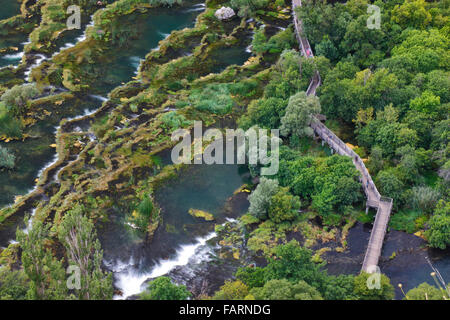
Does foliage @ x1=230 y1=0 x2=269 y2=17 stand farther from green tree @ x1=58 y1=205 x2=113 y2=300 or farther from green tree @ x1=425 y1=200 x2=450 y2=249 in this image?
green tree @ x1=58 y1=205 x2=113 y2=300

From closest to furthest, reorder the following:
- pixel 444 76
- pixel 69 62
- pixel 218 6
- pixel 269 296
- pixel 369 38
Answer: pixel 269 296, pixel 444 76, pixel 369 38, pixel 69 62, pixel 218 6

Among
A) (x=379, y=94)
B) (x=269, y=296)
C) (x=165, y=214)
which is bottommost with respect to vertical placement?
(x=165, y=214)

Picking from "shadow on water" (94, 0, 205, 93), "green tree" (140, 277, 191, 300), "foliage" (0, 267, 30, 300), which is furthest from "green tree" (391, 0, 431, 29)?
"foliage" (0, 267, 30, 300)

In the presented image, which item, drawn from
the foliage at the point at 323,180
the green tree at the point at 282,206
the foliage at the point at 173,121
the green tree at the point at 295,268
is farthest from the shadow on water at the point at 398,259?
the foliage at the point at 173,121

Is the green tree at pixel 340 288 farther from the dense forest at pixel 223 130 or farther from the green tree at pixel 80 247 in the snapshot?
the green tree at pixel 80 247

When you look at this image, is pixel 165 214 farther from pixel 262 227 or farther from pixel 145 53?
pixel 145 53

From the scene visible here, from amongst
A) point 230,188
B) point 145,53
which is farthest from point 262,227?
point 145,53

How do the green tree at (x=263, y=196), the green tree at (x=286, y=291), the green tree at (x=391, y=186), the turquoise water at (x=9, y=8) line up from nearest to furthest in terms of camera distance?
the green tree at (x=286, y=291) → the green tree at (x=263, y=196) → the green tree at (x=391, y=186) → the turquoise water at (x=9, y=8)
